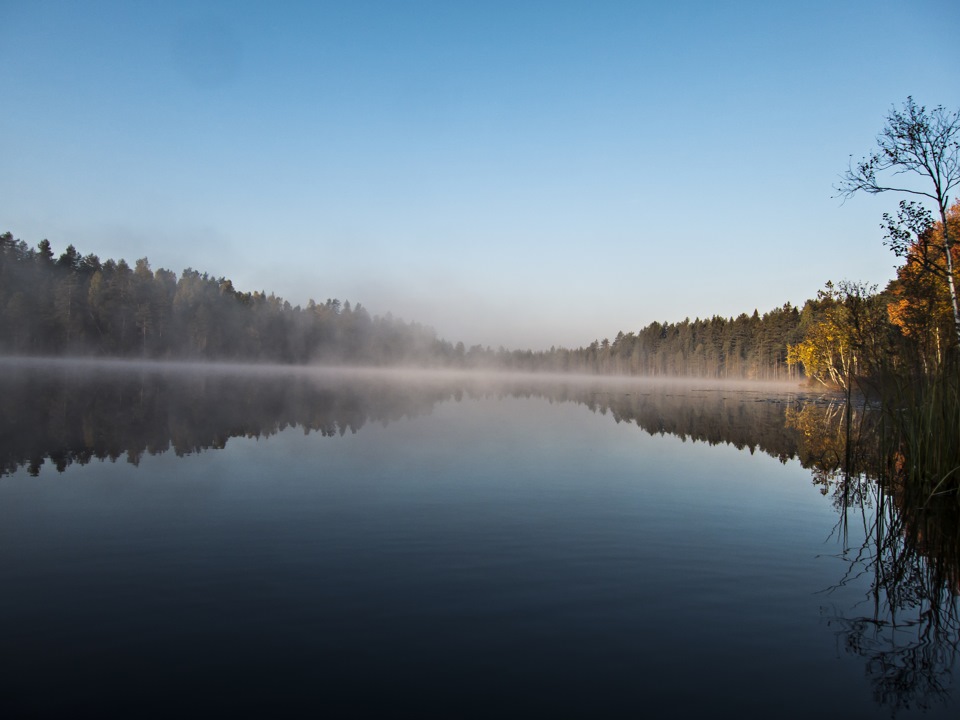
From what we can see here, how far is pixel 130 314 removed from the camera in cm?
9756

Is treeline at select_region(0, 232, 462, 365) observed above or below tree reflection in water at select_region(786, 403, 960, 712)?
above

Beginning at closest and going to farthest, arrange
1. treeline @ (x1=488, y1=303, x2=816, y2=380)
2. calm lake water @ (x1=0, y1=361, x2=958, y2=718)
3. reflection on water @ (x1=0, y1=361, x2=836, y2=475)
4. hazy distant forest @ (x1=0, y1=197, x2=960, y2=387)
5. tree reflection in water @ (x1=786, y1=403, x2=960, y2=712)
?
1. calm lake water @ (x1=0, y1=361, x2=958, y2=718)
2. tree reflection in water @ (x1=786, y1=403, x2=960, y2=712)
3. reflection on water @ (x1=0, y1=361, x2=836, y2=475)
4. hazy distant forest @ (x1=0, y1=197, x2=960, y2=387)
5. treeline @ (x1=488, y1=303, x2=816, y2=380)

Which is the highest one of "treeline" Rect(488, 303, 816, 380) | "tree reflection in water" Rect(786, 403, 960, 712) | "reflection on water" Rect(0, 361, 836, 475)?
"treeline" Rect(488, 303, 816, 380)

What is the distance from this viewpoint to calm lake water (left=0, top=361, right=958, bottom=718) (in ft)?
17.9

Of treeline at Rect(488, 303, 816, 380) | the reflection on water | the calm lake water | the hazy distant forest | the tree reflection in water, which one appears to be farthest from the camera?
treeline at Rect(488, 303, 816, 380)

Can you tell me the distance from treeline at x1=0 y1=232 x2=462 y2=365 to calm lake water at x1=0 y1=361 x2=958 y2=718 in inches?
3425

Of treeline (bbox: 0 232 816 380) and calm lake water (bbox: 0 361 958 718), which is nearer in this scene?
calm lake water (bbox: 0 361 958 718)

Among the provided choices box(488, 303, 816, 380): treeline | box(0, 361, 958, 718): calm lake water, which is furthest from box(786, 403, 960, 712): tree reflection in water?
box(488, 303, 816, 380): treeline

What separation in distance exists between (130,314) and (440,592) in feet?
358

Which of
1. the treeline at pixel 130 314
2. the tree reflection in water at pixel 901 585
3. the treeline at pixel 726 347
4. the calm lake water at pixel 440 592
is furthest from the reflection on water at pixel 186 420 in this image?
the treeline at pixel 726 347

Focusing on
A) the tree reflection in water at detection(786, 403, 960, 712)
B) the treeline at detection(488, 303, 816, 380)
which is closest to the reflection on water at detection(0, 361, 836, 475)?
the tree reflection in water at detection(786, 403, 960, 712)

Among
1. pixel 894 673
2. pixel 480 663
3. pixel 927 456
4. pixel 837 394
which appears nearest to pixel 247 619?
pixel 480 663

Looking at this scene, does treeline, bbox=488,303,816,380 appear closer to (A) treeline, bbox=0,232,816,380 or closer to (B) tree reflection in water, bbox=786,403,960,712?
(A) treeline, bbox=0,232,816,380

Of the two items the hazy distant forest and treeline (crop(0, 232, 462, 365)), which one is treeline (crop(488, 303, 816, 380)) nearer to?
the hazy distant forest
